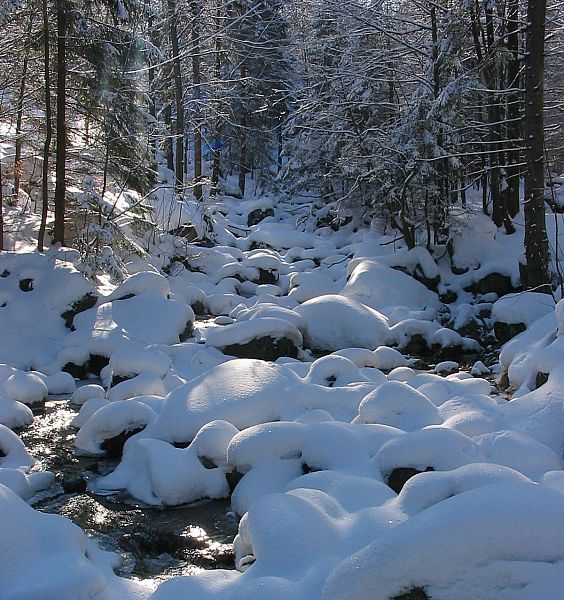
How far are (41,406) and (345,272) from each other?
10.7m

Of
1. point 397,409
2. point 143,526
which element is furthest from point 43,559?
point 397,409

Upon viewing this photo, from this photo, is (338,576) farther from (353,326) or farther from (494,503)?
(353,326)

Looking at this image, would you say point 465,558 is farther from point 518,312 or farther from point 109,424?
point 518,312

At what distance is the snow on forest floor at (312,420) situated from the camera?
3.64m

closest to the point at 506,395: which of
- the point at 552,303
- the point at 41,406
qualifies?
the point at 552,303

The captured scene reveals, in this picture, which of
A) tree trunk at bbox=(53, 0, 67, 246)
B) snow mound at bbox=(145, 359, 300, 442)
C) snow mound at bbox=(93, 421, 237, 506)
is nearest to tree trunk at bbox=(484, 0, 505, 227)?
tree trunk at bbox=(53, 0, 67, 246)

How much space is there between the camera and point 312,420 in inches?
294

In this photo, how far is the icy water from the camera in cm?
538

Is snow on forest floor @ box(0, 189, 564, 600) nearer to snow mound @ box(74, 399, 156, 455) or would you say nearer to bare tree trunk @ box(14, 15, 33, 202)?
snow mound @ box(74, 399, 156, 455)

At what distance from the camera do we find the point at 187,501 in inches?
256

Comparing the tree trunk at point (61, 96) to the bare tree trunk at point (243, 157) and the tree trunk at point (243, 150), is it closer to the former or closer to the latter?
the tree trunk at point (243, 150)

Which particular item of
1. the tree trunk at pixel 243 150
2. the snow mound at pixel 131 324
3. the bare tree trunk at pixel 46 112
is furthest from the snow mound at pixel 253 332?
the tree trunk at pixel 243 150

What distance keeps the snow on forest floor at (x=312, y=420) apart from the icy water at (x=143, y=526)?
0.17 metres

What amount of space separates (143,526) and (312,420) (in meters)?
2.20
